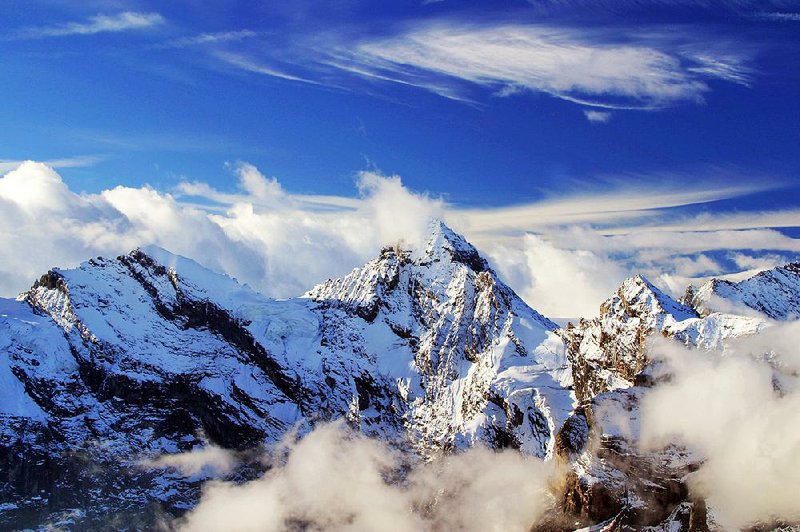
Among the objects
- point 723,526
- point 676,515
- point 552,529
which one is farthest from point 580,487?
point 723,526

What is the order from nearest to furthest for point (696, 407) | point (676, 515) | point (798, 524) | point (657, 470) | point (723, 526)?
1. point (798, 524)
2. point (723, 526)
3. point (676, 515)
4. point (657, 470)
5. point (696, 407)

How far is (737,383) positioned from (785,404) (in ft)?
90.4

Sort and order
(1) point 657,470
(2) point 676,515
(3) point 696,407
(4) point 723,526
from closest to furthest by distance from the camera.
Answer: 1. (4) point 723,526
2. (2) point 676,515
3. (1) point 657,470
4. (3) point 696,407

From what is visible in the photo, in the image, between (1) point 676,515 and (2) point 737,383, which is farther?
(2) point 737,383

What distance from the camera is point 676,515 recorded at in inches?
6383

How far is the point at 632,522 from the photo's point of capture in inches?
6727

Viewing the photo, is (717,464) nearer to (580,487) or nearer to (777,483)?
(777,483)

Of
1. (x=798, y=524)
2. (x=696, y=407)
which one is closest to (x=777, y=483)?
(x=798, y=524)

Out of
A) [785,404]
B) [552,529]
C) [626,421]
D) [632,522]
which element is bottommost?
[552,529]

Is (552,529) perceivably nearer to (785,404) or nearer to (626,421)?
(626,421)

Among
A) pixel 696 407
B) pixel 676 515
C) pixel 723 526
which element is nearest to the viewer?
pixel 723 526

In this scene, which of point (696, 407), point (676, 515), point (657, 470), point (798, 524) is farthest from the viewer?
point (696, 407)

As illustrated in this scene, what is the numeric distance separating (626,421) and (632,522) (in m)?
33.4

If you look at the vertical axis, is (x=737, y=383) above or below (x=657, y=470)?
above
